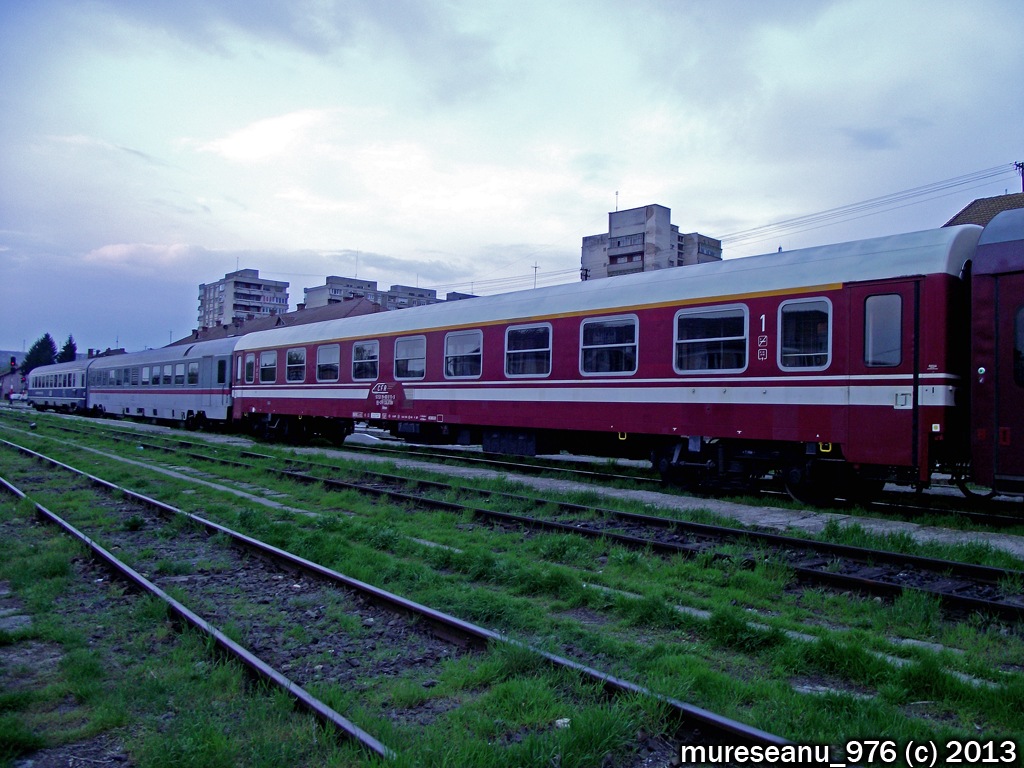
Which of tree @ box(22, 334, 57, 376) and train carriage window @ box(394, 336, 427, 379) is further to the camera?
tree @ box(22, 334, 57, 376)

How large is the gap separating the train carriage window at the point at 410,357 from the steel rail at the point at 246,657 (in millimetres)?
8808

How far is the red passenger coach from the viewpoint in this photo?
8.66 metres

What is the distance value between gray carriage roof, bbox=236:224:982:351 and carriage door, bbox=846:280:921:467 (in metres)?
0.32

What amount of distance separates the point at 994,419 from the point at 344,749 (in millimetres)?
7962

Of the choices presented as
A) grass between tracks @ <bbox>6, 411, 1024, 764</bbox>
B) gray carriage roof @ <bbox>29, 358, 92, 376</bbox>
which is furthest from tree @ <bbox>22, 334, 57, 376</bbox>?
grass between tracks @ <bbox>6, 411, 1024, 764</bbox>

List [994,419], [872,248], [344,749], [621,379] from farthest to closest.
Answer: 1. [621,379]
2. [872,248]
3. [994,419]
4. [344,749]

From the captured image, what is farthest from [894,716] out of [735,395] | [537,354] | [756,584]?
[537,354]

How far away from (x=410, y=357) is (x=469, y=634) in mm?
12002

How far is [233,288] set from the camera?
116688 millimetres

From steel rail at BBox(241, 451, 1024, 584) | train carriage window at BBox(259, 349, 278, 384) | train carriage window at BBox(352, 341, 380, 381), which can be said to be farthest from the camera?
train carriage window at BBox(259, 349, 278, 384)

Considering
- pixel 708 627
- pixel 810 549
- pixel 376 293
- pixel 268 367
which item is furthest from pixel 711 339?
pixel 376 293

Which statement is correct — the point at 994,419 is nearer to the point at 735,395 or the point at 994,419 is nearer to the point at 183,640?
the point at 735,395

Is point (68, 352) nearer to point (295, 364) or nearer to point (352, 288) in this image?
point (352, 288)

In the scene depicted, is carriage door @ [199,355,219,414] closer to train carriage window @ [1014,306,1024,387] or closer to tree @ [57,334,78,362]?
train carriage window @ [1014,306,1024,387]
